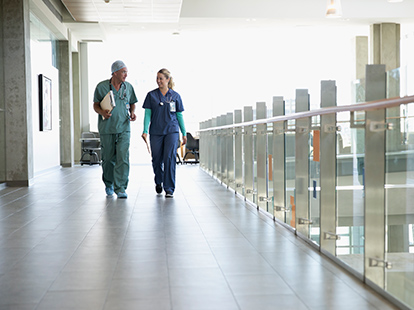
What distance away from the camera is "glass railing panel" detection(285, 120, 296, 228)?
4.05m

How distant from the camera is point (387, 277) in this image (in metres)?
2.52

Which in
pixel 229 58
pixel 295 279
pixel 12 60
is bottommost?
pixel 295 279

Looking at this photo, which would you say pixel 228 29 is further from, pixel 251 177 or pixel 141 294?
pixel 141 294

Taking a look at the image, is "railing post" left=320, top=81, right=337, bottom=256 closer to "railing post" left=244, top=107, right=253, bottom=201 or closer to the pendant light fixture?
"railing post" left=244, top=107, right=253, bottom=201

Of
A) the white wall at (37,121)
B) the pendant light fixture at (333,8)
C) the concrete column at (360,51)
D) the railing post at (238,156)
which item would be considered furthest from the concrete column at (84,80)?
the railing post at (238,156)

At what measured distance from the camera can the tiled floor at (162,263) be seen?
7.63 ft

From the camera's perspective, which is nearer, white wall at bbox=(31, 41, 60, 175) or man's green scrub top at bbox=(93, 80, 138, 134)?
man's green scrub top at bbox=(93, 80, 138, 134)

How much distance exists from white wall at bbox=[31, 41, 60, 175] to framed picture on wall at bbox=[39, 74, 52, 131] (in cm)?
10

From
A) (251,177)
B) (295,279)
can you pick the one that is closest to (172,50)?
(251,177)

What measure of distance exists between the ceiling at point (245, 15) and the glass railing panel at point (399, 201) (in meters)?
8.79

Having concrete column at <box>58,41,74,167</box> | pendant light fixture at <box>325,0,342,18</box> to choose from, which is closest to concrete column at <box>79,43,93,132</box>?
concrete column at <box>58,41,74,167</box>

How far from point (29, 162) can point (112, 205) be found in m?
3.10

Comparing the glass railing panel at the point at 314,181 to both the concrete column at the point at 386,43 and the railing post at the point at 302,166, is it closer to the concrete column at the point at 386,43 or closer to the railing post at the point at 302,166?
the railing post at the point at 302,166

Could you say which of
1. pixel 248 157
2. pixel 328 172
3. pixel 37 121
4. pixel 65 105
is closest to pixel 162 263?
pixel 328 172
